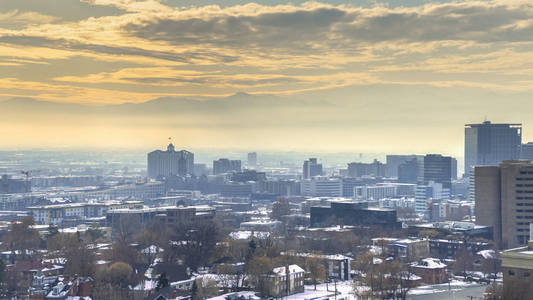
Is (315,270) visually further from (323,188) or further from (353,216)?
(323,188)

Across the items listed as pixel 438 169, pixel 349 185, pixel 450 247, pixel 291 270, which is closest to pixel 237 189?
pixel 349 185

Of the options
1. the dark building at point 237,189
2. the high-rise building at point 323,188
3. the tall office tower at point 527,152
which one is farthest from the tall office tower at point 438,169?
the dark building at point 237,189

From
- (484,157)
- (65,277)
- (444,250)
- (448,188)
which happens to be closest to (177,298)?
(65,277)

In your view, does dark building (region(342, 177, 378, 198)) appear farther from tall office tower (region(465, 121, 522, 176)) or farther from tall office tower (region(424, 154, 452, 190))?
tall office tower (region(465, 121, 522, 176))

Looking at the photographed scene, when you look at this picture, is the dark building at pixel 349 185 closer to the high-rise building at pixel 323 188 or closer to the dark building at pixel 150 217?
the high-rise building at pixel 323 188

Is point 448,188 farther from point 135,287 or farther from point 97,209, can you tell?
point 135,287

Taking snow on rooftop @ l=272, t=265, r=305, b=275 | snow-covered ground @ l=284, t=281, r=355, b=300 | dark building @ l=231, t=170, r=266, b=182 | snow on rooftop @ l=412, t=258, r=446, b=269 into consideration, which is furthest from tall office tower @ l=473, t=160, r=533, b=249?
dark building @ l=231, t=170, r=266, b=182
